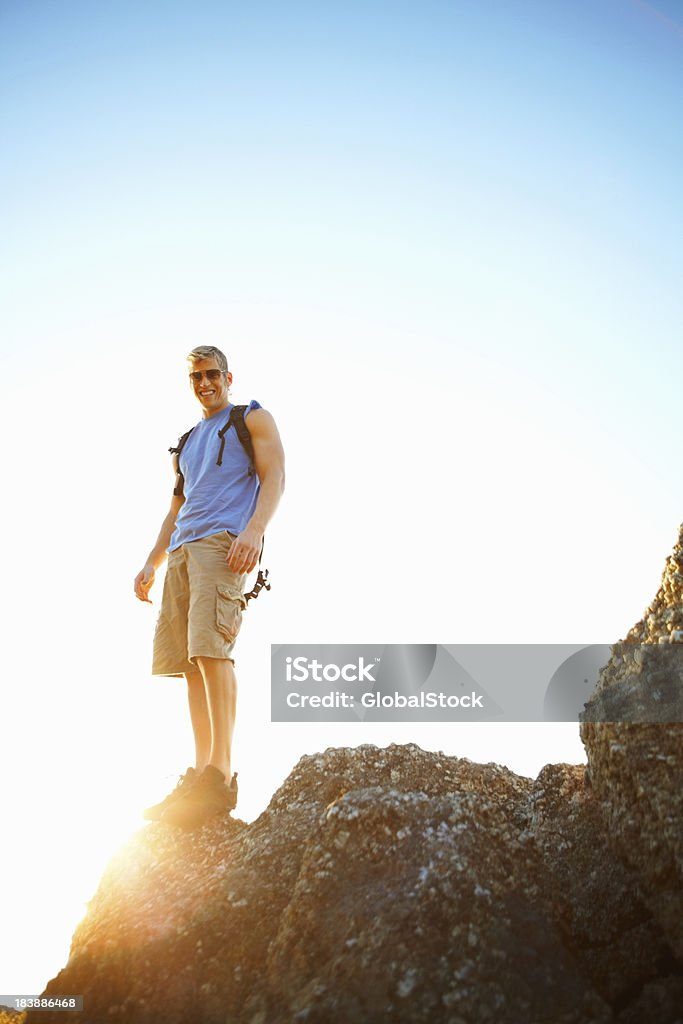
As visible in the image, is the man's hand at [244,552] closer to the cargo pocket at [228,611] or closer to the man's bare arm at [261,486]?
the man's bare arm at [261,486]

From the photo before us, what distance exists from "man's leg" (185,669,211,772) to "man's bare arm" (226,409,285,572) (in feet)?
3.02

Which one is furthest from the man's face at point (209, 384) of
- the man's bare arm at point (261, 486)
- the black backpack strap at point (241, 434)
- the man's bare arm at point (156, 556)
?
the man's bare arm at point (156, 556)

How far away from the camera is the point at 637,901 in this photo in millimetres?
3365

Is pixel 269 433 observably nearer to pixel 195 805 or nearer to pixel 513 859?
pixel 195 805

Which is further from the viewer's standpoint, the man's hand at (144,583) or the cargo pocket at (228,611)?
the man's hand at (144,583)

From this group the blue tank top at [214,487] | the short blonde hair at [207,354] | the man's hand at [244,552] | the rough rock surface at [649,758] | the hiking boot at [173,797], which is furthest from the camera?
the short blonde hair at [207,354]

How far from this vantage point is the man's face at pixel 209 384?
6.34 m

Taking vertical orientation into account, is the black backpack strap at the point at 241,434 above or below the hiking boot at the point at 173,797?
above

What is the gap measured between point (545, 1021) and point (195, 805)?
2.74 meters

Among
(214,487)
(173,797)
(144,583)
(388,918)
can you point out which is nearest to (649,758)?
(388,918)

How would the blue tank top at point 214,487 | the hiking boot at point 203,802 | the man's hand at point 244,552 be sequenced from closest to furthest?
the hiking boot at point 203,802 → the man's hand at point 244,552 → the blue tank top at point 214,487

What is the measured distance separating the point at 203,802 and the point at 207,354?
141 inches

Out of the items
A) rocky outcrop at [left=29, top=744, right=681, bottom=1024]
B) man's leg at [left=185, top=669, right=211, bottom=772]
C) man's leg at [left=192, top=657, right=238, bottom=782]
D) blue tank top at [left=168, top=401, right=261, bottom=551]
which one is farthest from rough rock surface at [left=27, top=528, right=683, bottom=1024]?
blue tank top at [left=168, top=401, right=261, bottom=551]

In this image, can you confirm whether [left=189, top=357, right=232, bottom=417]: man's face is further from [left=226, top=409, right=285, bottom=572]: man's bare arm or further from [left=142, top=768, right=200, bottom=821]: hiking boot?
[left=142, top=768, right=200, bottom=821]: hiking boot
